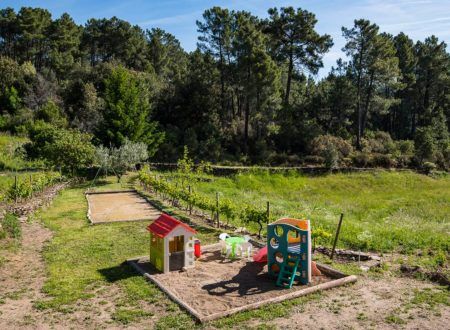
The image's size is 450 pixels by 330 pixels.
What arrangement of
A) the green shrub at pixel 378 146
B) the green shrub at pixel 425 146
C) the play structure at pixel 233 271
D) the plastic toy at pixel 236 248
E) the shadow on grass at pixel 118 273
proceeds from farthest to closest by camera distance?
the green shrub at pixel 378 146 < the green shrub at pixel 425 146 < the plastic toy at pixel 236 248 < the shadow on grass at pixel 118 273 < the play structure at pixel 233 271

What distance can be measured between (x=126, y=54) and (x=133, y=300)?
5081 centimetres

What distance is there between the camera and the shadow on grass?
10.4 meters

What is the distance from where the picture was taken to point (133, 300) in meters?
9.13

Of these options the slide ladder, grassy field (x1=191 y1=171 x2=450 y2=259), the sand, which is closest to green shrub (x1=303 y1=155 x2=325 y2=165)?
grassy field (x1=191 y1=171 x2=450 y2=259)

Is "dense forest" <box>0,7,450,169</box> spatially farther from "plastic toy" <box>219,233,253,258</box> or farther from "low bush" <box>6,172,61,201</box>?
"plastic toy" <box>219,233,253,258</box>

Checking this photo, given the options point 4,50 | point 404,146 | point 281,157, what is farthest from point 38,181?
point 4,50

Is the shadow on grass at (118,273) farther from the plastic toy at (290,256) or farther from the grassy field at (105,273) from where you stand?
the plastic toy at (290,256)

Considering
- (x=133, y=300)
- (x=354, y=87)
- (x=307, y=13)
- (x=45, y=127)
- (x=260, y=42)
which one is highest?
(x=307, y=13)

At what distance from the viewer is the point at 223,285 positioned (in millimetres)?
9977

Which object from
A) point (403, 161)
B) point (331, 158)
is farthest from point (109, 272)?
point (403, 161)

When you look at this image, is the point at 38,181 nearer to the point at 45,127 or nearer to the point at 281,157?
the point at 45,127

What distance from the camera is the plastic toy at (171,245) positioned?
10.7 metres

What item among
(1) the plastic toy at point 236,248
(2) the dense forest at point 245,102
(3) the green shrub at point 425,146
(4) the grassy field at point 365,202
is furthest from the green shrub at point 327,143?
(1) the plastic toy at point 236,248

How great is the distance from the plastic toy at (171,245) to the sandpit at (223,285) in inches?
9.2
